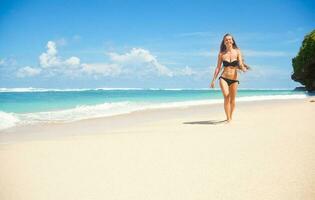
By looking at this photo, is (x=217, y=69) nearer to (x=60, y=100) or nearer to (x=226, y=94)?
(x=226, y=94)

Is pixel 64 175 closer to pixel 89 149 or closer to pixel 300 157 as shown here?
pixel 89 149

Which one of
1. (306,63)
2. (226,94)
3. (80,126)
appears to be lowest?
(80,126)

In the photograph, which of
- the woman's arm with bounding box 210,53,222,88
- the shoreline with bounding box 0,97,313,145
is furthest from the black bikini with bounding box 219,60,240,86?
the shoreline with bounding box 0,97,313,145

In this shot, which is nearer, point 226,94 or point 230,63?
point 230,63

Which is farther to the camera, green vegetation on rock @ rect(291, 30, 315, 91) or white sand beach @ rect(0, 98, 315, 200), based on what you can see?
green vegetation on rock @ rect(291, 30, 315, 91)

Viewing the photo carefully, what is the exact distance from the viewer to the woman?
7.50 metres

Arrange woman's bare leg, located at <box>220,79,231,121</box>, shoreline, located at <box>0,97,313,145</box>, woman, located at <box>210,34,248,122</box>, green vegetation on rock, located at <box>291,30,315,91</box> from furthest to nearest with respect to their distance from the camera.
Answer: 1. green vegetation on rock, located at <box>291,30,315,91</box>
2. woman's bare leg, located at <box>220,79,231,121</box>
3. woman, located at <box>210,34,248,122</box>
4. shoreline, located at <box>0,97,313,145</box>

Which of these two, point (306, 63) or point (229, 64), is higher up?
point (306, 63)

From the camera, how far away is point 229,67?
25.2 feet

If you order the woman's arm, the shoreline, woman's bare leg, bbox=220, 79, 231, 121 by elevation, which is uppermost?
the woman's arm

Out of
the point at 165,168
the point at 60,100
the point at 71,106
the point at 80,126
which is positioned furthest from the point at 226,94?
the point at 60,100

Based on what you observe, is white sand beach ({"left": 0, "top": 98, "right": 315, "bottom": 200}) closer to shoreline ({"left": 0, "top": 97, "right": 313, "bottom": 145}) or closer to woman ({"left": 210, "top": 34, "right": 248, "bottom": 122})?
shoreline ({"left": 0, "top": 97, "right": 313, "bottom": 145})

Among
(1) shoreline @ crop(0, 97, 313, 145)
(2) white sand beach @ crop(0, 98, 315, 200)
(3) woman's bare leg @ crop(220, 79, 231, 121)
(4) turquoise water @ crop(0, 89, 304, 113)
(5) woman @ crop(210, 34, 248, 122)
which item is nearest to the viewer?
(2) white sand beach @ crop(0, 98, 315, 200)

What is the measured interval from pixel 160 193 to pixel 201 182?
392mm
